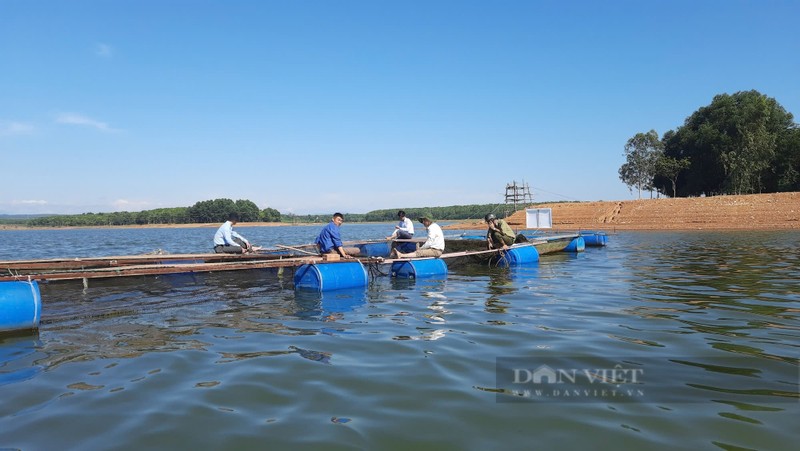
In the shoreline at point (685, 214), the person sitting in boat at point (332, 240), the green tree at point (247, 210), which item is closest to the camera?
the person sitting in boat at point (332, 240)

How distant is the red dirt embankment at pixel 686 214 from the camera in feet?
137

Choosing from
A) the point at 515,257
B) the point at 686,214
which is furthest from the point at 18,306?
the point at 686,214

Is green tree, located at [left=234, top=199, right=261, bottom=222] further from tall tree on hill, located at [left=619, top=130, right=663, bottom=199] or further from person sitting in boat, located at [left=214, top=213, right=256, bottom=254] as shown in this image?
person sitting in boat, located at [left=214, top=213, right=256, bottom=254]

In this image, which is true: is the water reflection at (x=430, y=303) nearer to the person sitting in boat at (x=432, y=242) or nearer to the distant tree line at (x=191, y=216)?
the person sitting in boat at (x=432, y=242)

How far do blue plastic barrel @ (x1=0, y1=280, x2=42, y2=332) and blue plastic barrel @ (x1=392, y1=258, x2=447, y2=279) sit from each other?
848 centimetres

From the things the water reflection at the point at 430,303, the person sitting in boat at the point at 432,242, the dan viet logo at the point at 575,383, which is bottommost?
the dan viet logo at the point at 575,383

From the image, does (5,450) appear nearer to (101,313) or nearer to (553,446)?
(553,446)

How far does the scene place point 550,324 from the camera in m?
7.59

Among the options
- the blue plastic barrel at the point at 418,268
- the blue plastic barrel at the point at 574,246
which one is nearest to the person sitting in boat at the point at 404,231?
the blue plastic barrel at the point at 418,268

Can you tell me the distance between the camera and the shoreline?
41781 millimetres

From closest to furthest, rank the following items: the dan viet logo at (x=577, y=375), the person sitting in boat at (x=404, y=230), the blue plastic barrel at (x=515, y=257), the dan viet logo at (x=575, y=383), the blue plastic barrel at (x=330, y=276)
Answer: the dan viet logo at (x=575, y=383) → the dan viet logo at (x=577, y=375) → the blue plastic barrel at (x=330, y=276) → the blue plastic barrel at (x=515, y=257) → the person sitting in boat at (x=404, y=230)

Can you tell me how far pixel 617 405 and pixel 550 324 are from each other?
10.7ft

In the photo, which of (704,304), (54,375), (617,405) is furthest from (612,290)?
(54,375)

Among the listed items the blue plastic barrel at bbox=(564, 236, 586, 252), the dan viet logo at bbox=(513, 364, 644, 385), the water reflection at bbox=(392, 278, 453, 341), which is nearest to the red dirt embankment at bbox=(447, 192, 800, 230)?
the blue plastic barrel at bbox=(564, 236, 586, 252)
